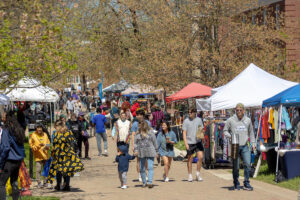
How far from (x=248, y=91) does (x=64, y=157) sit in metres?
7.79

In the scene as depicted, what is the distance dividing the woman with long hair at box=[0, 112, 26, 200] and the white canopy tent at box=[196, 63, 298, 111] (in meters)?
9.04

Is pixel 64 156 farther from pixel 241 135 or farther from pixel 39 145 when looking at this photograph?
pixel 241 135

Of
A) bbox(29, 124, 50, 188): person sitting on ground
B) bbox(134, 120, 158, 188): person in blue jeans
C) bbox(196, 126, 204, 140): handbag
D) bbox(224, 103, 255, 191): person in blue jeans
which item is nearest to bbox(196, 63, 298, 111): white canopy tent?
bbox(196, 126, 204, 140): handbag

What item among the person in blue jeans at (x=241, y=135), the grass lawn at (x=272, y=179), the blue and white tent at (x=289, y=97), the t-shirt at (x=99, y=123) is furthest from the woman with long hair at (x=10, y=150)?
the t-shirt at (x=99, y=123)

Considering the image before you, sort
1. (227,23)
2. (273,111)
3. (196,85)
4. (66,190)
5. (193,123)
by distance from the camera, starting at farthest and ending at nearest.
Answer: (227,23) → (196,85) → (273,111) → (193,123) → (66,190)

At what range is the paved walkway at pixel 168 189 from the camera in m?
11.6

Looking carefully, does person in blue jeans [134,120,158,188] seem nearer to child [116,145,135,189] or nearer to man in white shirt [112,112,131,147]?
child [116,145,135,189]

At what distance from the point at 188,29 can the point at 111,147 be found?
8971 millimetres

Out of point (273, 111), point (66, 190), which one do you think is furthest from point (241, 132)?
point (273, 111)

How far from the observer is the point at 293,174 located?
1352cm

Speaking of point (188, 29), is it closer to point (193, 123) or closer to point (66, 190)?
point (193, 123)

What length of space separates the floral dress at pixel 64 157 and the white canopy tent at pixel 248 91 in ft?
21.6

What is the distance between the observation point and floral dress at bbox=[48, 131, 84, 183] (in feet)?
40.1

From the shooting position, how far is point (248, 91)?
709 inches
